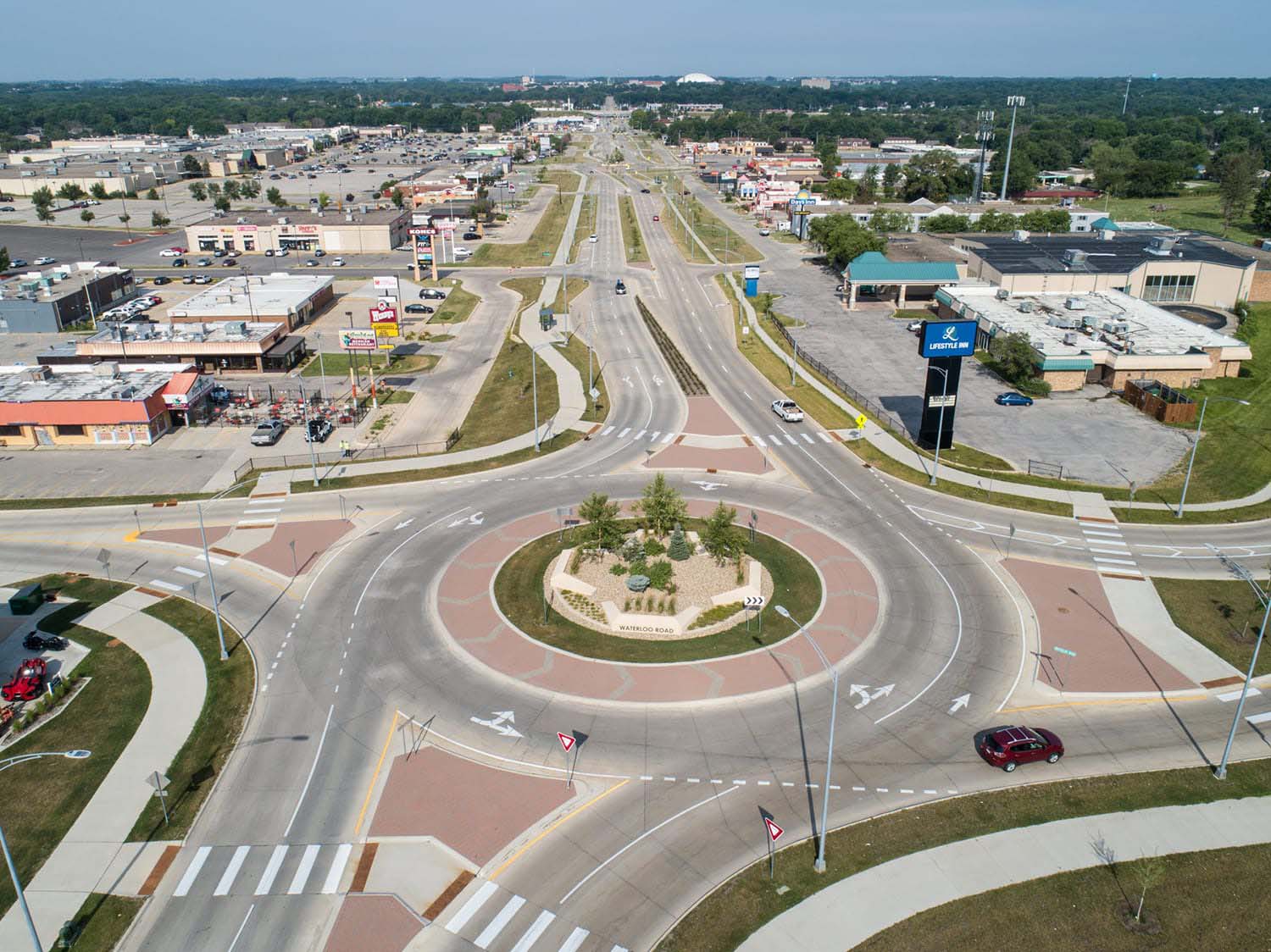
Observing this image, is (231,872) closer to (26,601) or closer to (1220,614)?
(26,601)

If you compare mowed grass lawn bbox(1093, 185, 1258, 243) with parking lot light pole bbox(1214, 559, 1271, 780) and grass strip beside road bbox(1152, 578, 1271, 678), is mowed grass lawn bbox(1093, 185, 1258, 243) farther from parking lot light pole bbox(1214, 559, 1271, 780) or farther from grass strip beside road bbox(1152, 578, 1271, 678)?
grass strip beside road bbox(1152, 578, 1271, 678)

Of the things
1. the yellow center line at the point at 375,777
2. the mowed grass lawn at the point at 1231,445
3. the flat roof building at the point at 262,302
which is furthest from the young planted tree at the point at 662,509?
the flat roof building at the point at 262,302

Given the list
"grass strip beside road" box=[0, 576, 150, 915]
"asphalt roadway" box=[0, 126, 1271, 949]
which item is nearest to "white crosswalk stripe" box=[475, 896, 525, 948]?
"asphalt roadway" box=[0, 126, 1271, 949]

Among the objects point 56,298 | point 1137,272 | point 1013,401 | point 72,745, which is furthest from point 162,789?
point 1137,272

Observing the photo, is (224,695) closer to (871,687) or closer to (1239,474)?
(871,687)

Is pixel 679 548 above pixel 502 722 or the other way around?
above

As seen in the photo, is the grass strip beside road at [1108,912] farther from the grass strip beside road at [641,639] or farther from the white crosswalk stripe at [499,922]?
the grass strip beside road at [641,639]
